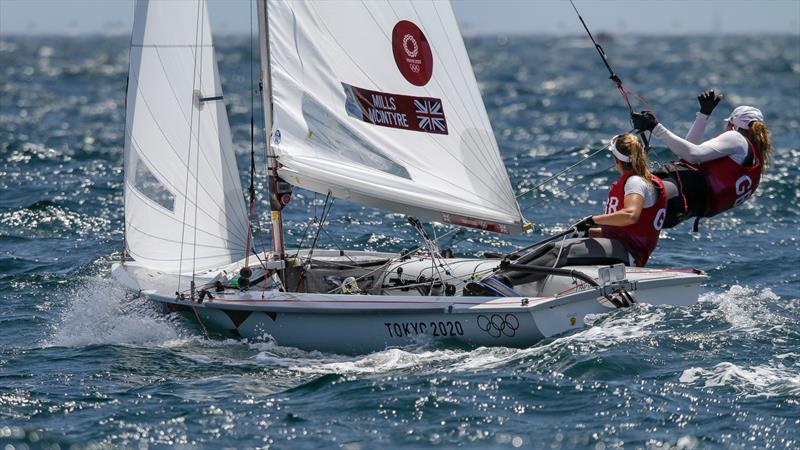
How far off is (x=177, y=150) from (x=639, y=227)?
364 cm

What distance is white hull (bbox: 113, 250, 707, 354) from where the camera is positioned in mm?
8406

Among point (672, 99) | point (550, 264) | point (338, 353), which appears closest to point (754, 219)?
point (550, 264)

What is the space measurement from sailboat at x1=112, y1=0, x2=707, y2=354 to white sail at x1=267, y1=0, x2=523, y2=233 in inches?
0.4

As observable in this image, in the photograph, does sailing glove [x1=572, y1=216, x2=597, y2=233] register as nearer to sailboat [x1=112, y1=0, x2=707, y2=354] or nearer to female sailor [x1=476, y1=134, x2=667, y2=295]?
female sailor [x1=476, y1=134, x2=667, y2=295]

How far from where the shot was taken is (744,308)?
951 cm

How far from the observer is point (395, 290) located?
9461 millimetres

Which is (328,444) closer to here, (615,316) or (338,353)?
(338,353)

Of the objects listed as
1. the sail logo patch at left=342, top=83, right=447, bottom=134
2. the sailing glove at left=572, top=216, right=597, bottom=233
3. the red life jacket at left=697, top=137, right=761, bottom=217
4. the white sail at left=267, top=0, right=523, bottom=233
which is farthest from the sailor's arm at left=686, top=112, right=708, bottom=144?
the sail logo patch at left=342, top=83, right=447, bottom=134

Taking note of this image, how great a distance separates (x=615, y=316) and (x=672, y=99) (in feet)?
85.5

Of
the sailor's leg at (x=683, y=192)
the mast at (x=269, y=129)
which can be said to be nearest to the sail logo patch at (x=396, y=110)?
the mast at (x=269, y=129)

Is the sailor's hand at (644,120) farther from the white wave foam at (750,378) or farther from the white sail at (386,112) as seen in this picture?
the white wave foam at (750,378)

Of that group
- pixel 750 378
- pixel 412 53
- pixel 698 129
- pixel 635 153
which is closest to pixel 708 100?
pixel 698 129

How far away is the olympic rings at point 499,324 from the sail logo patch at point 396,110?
1559 millimetres

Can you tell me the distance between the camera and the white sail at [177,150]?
31.0 feet
